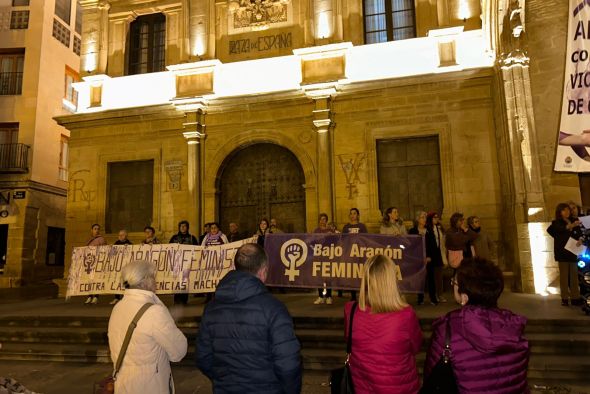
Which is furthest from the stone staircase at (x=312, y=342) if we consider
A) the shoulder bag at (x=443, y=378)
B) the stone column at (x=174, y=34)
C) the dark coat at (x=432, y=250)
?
the stone column at (x=174, y=34)

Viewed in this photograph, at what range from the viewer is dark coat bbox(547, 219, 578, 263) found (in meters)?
7.81

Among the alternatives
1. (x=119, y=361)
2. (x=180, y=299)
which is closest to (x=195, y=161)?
(x=180, y=299)

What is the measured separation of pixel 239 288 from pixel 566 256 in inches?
281

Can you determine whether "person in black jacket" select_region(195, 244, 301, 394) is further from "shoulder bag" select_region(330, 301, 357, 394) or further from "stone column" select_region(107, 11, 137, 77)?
"stone column" select_region(107, 11, 137, 77)

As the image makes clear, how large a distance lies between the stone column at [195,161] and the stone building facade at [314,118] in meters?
0.04

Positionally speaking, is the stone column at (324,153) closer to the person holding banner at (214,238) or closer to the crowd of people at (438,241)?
the crowd of people at (438,241)

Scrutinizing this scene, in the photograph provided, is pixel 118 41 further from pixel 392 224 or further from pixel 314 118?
pixel 392 224

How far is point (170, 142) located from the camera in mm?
14047

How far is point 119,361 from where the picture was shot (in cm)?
329

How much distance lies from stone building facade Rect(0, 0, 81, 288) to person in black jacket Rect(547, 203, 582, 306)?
65.3 feet

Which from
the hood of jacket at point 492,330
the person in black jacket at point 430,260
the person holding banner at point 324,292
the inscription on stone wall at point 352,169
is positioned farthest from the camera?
the inscription on stone wall at point 352,169

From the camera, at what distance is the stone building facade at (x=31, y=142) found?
1955 cm

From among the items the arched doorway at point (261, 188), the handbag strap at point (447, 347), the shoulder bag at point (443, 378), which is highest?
the arched doorway at point (261, 188)

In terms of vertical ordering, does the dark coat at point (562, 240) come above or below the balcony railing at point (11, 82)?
below
